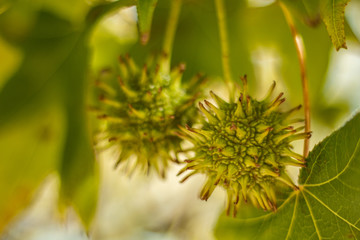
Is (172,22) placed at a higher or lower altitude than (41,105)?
higher

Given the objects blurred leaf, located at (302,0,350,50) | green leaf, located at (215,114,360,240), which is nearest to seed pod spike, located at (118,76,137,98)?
green leaf, located at (215,114,360,240)

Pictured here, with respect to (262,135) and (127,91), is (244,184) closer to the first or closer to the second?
(262,135)

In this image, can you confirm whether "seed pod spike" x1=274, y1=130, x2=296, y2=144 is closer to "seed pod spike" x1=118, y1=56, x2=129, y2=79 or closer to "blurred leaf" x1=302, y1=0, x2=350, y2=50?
"blurred leaf" x1=302, y1=0, x2=350, y2=50

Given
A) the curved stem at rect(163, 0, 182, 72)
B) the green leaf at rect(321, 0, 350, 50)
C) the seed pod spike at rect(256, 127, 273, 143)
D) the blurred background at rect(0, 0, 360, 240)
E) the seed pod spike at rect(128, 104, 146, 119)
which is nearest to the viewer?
the green leaf at rect(321, 0, 350, 50)

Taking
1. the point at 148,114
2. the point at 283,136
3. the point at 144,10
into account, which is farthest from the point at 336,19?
the point at 148,114

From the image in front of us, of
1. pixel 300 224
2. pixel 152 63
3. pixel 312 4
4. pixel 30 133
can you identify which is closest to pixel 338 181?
pixel 300 224

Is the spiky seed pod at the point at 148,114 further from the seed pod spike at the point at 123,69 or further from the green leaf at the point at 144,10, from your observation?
the green leaf at the point at 144,10
